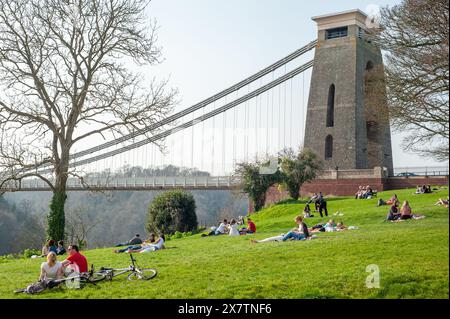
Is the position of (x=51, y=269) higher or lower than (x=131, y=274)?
higher

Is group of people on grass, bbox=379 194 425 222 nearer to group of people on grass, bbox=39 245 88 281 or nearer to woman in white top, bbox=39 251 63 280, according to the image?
group of people on grass, bbox=39 245 88 281

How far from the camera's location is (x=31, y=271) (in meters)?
16.1

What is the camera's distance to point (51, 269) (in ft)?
40.9

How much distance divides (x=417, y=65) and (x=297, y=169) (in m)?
18.8

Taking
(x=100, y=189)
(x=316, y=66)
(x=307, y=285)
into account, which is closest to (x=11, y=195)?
(x=316, y=66)

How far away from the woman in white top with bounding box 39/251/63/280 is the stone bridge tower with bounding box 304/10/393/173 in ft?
129

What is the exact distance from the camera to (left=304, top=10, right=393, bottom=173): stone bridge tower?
49.9 metres

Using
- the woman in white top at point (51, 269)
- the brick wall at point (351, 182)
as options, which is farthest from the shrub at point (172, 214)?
the woman in white top at point (51, 269)

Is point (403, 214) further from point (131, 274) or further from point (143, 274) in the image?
point (131, 274)

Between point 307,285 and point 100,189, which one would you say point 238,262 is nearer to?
point 307,285

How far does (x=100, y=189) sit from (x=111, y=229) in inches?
2764

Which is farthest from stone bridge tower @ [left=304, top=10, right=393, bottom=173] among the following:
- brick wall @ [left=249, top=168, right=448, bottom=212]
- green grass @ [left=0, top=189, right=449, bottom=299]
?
green grass @ [left=0, top=189, right=449, bottom=299]

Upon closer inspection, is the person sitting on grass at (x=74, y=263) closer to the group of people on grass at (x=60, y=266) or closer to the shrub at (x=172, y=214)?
the group of people on grass at (x=60, y=266)

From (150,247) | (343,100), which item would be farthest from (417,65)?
(343,100)
